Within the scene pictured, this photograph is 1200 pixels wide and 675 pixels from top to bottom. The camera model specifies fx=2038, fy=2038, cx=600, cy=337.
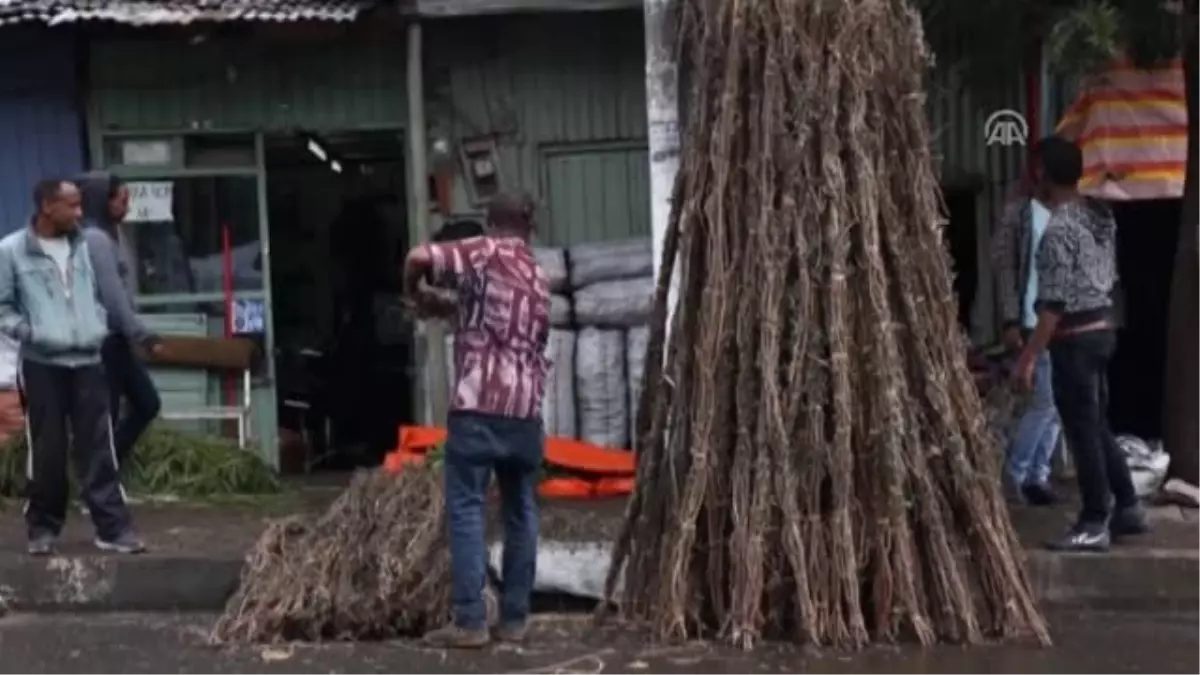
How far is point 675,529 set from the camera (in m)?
7.24

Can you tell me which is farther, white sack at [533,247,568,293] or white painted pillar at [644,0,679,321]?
white sack at [533,247,568,293]

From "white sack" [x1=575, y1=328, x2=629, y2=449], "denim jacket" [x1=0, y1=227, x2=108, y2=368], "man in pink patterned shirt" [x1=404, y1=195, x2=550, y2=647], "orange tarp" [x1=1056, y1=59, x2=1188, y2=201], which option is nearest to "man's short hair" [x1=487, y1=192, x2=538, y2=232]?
"man in pink patterned shirt" [x1=404, y1=195, x2=550, y2=647]

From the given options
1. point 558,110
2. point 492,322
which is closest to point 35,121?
point 558,110

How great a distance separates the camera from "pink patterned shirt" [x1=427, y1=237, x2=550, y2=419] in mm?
6992

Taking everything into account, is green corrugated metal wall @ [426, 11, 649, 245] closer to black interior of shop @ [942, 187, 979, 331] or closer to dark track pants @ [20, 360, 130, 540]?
black interior of shop @ [942, 187, 979, 331]

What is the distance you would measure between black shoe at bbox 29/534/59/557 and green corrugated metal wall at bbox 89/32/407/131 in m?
3.26

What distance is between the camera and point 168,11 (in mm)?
10016

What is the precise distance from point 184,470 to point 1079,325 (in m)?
4.69

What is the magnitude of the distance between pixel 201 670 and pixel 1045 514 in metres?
4.05

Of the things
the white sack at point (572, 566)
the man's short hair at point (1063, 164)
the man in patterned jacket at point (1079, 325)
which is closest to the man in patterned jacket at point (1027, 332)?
the man's short hair at point (1063, 164)

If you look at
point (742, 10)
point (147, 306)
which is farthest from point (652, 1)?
point (147, 306)

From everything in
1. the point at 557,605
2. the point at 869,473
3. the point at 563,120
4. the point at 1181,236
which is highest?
the point at 563,120

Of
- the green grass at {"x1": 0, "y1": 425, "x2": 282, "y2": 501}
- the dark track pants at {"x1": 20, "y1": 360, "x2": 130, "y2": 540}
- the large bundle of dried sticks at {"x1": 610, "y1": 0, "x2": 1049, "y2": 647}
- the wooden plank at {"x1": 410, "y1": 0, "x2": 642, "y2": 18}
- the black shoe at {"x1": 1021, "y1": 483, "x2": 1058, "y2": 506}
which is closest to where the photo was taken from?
the large bundle of dried sticks at {"x1": 610, "y1": 0, "x2": 1049, "y2": 647}

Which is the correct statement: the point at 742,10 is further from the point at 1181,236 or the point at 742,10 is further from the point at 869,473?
the point at 1181,236
